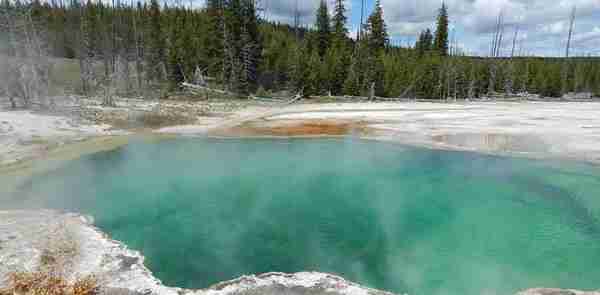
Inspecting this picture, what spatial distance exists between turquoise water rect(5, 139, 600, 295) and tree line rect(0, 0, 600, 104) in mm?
22227

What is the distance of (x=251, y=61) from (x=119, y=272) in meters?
32.4

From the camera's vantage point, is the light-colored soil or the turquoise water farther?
the turquoise water

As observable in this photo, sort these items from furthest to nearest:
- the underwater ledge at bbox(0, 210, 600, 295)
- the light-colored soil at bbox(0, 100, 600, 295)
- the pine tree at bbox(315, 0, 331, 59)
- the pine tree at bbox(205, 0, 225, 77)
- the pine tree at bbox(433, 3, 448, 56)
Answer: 1. the pine tree at bbox(433, 3, 448, 56)
2. the pine tree at bbox(315, 0, 331, 59)
3. the pine tree at bbox(205, 0, 225, 77)
4. the light-colored soil at bbox(0, 100, 600, 295)
5. the underwater ledge at bbox(0, 210, 600, 295)

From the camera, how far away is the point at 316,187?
32.8 feet

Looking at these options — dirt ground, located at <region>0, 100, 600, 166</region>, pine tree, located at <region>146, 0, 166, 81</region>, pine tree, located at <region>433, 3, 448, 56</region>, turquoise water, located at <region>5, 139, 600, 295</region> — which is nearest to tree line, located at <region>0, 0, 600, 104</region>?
pine tree, located at <region>146, 0, 166, 81</region>

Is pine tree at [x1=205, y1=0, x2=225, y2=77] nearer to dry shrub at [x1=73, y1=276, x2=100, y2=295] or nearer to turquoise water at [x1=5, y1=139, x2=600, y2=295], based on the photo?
turquoise water at [x1=5, y1=139, x2=600, y2=295]

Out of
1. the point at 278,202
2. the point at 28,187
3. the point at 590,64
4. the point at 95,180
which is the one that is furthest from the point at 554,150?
the point at 590,64

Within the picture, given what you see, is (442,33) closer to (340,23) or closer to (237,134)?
(340,23)

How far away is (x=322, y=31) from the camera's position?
45062 mm

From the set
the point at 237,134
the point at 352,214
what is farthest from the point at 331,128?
the point at 352,214

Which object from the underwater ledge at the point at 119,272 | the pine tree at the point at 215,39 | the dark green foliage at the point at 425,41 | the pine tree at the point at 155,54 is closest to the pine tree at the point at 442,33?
the dark green foliage at the point at 425,41

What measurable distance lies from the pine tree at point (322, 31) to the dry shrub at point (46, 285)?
41923mm

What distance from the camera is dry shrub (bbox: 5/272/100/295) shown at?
4.46 metres

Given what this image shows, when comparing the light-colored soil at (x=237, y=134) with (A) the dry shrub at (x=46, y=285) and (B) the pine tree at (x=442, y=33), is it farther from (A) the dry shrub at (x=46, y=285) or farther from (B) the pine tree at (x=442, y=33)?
(B) the pine tree at (x=442, y=33)
